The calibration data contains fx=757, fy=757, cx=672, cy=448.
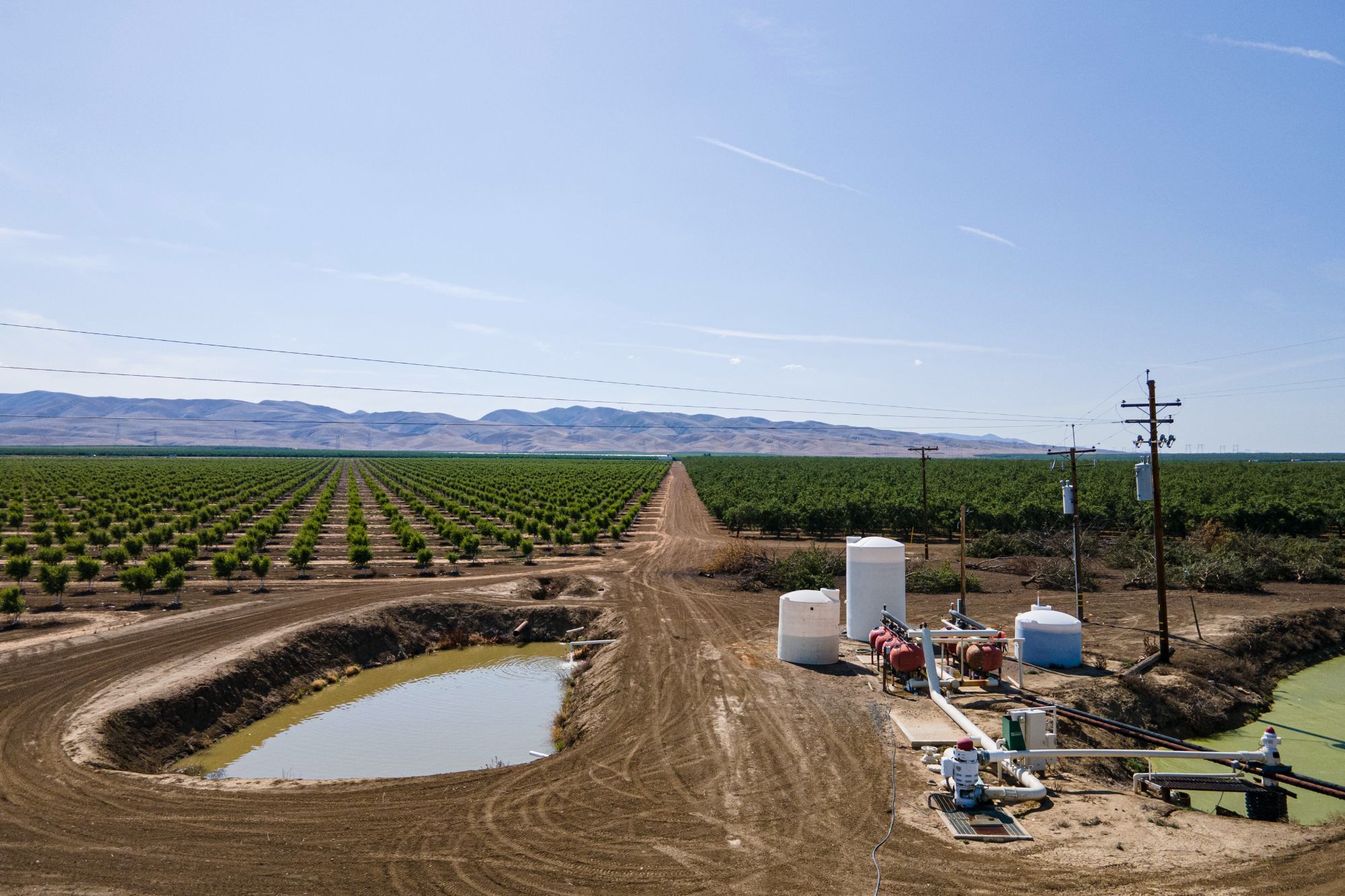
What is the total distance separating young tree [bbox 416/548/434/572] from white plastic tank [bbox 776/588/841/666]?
2266 centimetres

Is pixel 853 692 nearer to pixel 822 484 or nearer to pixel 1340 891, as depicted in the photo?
pixel 1340 891

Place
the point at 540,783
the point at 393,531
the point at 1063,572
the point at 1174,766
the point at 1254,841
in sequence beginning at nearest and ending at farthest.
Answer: the point at 1254,841 < the point at 540,783 < the point at 1174,766 < the point at 1063,572 < the point at 393,531

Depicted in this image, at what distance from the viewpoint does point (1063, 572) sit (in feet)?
108

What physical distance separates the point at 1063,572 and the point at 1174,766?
1813 cm

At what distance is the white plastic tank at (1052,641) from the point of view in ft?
68.3

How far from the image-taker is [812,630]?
21172 millimetres

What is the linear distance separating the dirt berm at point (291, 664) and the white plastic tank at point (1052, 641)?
15420mm

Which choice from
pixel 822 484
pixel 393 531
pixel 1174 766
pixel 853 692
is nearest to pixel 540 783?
pixel 853 692

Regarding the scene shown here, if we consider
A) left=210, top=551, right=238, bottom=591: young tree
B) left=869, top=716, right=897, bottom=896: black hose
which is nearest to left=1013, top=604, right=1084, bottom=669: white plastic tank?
left=869, top=716, right=897, bottom=896: black hose

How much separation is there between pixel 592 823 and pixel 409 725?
10.1m

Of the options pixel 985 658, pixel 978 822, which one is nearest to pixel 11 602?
pixel 978 822

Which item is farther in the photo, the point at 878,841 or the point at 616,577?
the point at 616,577

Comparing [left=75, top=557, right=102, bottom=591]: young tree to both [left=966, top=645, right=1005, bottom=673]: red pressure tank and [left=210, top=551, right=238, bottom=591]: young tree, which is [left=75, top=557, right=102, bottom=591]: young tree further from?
[left=966, top=645, right=1005, bottom=673]: red pressure tank

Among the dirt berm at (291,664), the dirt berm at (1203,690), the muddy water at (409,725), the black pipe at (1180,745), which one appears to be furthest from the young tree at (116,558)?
the dirt berm at (1203,690)
